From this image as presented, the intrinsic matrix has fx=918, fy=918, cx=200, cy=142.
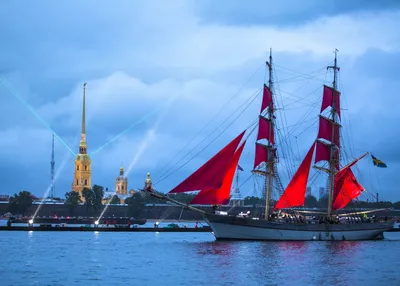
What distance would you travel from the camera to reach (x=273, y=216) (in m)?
83.2

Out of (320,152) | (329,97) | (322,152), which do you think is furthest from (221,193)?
(329,97)

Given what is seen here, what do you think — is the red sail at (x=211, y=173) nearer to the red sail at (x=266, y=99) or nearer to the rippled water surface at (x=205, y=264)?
the rippled water surface at (x=205, y=264)

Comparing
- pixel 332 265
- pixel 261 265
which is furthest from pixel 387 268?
pixel 261 265

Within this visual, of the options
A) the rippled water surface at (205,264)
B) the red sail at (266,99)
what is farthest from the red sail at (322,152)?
the rippled water surface at (205,264)

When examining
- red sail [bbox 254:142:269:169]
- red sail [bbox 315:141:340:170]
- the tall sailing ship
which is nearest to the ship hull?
the tall sailing ship

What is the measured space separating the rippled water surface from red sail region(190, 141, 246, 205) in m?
3.74

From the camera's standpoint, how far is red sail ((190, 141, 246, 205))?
77.0 meters

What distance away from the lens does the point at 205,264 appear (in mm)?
59875

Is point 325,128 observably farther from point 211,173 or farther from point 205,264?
point 205,264

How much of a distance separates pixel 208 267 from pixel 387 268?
11766mm

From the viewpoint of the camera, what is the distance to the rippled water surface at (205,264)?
51.8 meters

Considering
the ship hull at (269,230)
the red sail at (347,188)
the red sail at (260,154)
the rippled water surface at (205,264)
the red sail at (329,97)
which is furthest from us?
the red sail at (329,97)

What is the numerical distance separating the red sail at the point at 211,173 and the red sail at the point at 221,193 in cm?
53

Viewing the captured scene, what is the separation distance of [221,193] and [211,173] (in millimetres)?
2311
